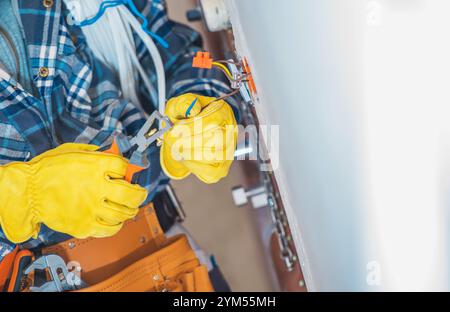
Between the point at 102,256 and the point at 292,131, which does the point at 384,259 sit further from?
the point at 102,256

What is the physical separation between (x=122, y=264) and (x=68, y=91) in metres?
0.29

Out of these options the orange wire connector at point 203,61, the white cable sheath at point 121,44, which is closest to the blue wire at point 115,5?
the white cable sheath at point 121,44

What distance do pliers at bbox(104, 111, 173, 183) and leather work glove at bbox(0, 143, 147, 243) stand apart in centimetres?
A: 1

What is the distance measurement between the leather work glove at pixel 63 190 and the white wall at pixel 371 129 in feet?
0.84

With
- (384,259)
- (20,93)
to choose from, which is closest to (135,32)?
(20,93)

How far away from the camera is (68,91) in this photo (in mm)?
797

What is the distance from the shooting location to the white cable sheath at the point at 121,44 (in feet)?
2.57

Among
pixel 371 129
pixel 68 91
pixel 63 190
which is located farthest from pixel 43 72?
pixel 371 129

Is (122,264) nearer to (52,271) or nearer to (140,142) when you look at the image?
(52,271)

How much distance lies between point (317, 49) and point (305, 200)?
179mm

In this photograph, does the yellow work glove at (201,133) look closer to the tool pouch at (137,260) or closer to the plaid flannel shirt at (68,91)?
the plaid flannel shirt at (68,91)

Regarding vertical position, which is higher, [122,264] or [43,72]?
[43,72]

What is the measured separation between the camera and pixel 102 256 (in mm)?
827
